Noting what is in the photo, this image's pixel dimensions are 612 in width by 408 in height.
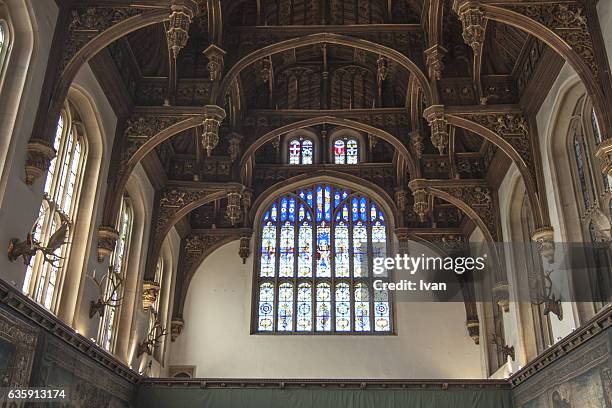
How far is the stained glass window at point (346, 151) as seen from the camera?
23092 mm

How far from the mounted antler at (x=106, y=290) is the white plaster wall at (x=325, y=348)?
4681mm

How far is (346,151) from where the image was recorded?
2322cm

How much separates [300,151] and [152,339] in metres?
8.24

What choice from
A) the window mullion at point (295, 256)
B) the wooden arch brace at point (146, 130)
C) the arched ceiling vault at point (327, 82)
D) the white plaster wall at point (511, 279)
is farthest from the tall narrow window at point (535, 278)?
the wooden arch brace at point (146, 130)

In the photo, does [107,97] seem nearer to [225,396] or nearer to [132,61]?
[132,61]

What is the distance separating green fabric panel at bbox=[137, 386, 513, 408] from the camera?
17766 millimetres

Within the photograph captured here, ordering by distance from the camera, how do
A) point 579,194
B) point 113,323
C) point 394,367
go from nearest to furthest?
1. point 579,194
2. point 113,323
3. point 394,367

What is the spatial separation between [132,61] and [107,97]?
1.30 m

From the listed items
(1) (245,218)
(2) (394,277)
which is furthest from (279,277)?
(2) (394,277)

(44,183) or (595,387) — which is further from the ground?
(44,183)

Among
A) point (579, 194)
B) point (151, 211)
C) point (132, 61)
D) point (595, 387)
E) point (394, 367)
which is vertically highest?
point (132, 61)

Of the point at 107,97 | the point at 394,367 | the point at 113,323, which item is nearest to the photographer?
the point at 107,97

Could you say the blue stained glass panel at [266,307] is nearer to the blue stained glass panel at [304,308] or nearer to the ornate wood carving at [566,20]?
the blue stained glass panel at [304,308]

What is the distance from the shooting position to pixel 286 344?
20.9m
